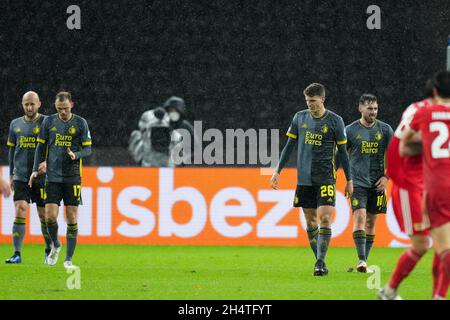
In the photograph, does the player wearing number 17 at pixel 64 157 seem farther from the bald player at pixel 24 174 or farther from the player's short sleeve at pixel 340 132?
the player's short sleeve at pixel 340 132

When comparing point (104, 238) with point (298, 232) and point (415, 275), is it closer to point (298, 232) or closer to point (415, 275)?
point (298, 232)

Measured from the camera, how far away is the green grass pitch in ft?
29.3

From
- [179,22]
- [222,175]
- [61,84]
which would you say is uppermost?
[179,22]

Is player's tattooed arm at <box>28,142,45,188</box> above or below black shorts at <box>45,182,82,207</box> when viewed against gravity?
above

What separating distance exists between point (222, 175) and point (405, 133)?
947 cm

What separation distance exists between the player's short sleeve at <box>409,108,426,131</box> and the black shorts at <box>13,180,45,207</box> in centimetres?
672

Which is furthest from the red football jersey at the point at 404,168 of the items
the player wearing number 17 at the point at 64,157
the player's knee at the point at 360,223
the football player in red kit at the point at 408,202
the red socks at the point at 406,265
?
the player wearing number 17 at the point at 64,157

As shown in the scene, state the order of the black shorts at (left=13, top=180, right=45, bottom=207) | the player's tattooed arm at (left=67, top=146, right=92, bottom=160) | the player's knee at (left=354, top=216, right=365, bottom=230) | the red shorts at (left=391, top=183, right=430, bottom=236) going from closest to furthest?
the red shorts at (left=391, top=183, right=430, bottom=236) < the player's tattooed arm at (left=67, top=146, right=92, bottom=160) < the player's knee at (left=354, top=216, right=365, bottom=230) < the black shorts at (left=13, top=180, right=45, bottom=207)

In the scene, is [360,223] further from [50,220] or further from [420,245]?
[420,245]

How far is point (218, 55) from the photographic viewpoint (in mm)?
26484

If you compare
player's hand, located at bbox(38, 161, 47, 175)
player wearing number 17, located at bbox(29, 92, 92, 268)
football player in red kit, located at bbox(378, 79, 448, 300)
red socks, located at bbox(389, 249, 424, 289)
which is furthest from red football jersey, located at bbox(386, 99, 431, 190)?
player's hand, located at bbox(38, 161, 47, 175)

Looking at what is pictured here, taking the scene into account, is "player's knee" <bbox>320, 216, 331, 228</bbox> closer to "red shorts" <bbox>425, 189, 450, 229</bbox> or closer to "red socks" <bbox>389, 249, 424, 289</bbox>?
"red socks" <bbox>389, 249, 424, 289</bbox>
